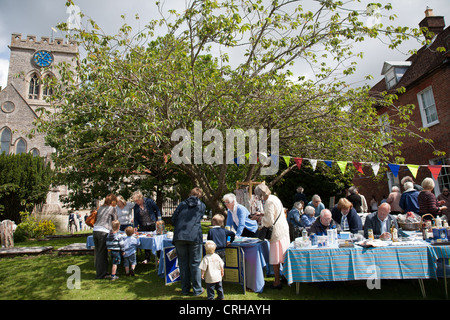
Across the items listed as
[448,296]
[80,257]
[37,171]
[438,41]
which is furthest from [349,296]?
[37,171]

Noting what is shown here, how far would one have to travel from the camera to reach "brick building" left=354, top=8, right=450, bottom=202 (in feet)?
44.2

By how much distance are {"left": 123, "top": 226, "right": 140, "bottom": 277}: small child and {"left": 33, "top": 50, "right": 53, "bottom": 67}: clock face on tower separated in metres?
50.6

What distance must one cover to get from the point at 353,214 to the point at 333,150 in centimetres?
465

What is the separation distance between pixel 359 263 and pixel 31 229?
1666cm

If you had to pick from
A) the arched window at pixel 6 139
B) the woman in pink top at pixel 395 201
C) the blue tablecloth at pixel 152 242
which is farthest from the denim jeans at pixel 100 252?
the arched window at pixel 6 139

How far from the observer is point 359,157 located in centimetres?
1039

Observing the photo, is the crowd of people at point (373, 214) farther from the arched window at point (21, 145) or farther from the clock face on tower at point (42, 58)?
the clock face on tower at point (42, 58)

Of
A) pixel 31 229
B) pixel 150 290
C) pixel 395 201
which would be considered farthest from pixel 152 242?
pixel 31 229

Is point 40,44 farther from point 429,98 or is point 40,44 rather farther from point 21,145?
point 429,98

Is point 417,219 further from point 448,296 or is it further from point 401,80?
point 401,80

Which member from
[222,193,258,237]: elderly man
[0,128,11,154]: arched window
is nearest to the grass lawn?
[222,193,258,237]: elderly man

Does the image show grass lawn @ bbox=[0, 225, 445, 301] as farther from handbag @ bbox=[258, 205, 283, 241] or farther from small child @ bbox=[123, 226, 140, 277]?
handbag @ bbox=[258, 205, 283, 241]

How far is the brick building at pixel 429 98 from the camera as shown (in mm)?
13469

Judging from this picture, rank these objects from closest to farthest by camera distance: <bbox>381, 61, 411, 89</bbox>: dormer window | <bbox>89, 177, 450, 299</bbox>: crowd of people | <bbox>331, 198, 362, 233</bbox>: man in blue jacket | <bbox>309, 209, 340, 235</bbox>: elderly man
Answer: <bbox>89, 177, 450, 299</bbox>: crowd of people < <bbox>309, 209, 340, 235</bbox>: elderly man < <bbox>331, 198, 362, 233</bbox>: man in blue jacket < <bbox>381, 61, 411, 89</bbox>: dormer window
